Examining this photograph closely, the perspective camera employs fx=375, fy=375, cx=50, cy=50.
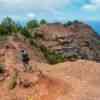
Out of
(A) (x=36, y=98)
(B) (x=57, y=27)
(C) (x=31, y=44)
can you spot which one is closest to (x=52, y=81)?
(A) (x=36, y=98)

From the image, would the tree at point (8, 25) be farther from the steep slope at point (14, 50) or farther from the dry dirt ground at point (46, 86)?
the dry dirt ground at point (46, 86)

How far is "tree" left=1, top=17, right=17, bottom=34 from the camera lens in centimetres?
2580

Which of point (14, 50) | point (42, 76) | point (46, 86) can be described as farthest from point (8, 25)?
point (46, 86)

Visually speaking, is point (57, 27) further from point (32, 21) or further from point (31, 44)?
point (31, 44)

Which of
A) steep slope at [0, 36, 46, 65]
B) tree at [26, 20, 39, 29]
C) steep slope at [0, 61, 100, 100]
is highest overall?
tree at [26, 20, 39, 29]

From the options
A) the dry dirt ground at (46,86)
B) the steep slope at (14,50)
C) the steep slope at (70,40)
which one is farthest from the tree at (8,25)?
the dry dirt ground at (46,86)

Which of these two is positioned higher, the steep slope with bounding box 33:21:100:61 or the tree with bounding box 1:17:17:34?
the tree with bounding box 1:17:17:34

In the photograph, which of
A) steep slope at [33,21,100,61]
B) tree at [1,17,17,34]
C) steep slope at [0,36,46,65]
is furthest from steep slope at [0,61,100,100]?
steep slope at [33,21,100,61]

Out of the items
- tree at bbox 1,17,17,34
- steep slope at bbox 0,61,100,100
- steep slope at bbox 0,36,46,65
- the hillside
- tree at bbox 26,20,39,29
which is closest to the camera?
steep slope at bbox 0,61,100,100

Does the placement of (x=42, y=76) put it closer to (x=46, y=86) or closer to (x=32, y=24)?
(x=46, y=86)

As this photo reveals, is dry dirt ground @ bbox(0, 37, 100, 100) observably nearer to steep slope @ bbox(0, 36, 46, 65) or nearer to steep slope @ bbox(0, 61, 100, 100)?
steep slope @ bbox(0, 61, 100, 100)

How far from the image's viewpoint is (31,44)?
24281 millimetres

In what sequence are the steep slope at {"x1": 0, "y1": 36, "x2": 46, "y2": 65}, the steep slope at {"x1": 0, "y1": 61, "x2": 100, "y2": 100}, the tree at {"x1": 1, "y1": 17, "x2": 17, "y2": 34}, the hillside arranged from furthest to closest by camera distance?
the tree at {"x1": 1, "y1": 17, "x2": 17, "y2": 34}, the steep slope at {"x1": 0, "y1": 36, "x2": 46, "y2": 65}, the hillside, the steep slope at {"x1": 0, "y1": 61, "x2": 100, "y2": 100}

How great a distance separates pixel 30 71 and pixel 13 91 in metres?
1.56
